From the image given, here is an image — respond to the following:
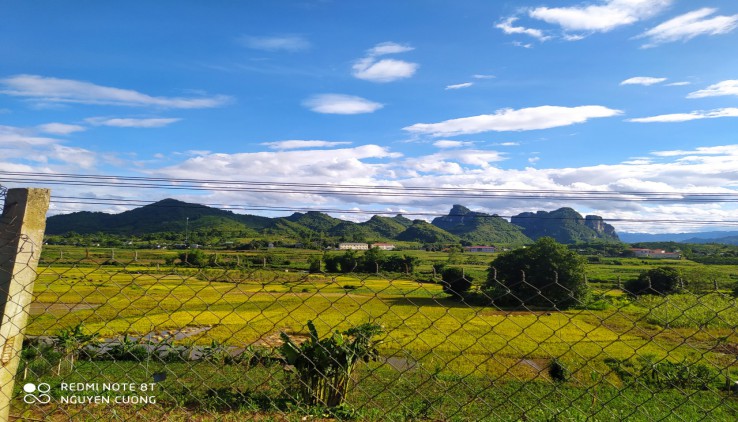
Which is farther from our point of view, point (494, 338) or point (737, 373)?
point (494, 338)

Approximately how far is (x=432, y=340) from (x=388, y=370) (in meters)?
7.89

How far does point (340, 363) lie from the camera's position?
249 inches

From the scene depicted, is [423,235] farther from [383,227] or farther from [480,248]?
[480,248]

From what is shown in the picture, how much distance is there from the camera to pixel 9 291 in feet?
8.96

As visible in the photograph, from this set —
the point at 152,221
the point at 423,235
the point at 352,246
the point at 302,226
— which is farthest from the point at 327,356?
the point at 152,221

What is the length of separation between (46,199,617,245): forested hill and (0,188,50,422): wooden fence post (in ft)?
283

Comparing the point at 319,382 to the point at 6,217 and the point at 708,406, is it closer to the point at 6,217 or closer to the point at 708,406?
the point at 6,217

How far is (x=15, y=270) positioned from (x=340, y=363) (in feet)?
14.2

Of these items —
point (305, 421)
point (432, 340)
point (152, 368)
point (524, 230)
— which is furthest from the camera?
point (524, 230)

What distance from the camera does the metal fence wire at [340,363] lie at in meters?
2.99

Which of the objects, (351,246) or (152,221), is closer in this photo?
(351,246)

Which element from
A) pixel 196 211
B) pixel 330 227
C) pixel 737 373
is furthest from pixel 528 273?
pixel 196 211

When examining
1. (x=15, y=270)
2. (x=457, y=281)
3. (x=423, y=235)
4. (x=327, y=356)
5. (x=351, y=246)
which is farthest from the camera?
(x=423, y=235)

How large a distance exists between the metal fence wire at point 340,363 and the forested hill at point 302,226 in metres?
76.1
